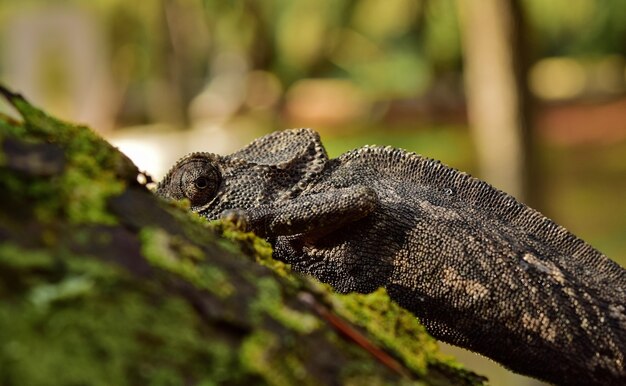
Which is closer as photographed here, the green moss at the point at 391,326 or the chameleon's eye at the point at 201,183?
the green moss at the point at 391,326

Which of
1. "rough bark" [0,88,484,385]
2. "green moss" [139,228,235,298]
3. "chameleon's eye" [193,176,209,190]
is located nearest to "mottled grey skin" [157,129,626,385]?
"chameleon's eye" [193,176,209,190]

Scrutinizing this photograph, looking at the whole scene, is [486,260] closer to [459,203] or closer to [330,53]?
[459,203]

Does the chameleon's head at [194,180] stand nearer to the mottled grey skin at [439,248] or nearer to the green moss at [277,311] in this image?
the mottled grey skin at [439,248]

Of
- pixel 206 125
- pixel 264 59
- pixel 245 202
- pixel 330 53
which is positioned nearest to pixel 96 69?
pixel 206 125

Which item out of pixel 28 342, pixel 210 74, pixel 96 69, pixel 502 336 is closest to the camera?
pixel 28 342

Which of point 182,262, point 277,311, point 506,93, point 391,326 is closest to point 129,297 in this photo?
point 182,262

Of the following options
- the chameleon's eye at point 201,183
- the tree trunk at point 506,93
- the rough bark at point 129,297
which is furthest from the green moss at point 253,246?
the tree trunk at point 506,93
